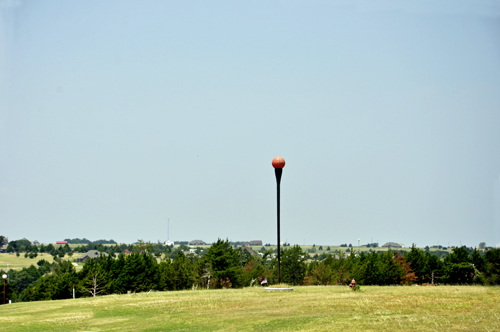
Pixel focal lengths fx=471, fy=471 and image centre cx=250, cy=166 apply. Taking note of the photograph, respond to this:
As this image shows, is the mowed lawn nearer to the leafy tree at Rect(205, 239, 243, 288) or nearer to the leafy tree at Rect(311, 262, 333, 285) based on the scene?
the leafy tree at Rect(205, 239, 243, 288)

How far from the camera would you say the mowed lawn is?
77.2 feet

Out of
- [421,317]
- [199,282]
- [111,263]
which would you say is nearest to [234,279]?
[199,282]

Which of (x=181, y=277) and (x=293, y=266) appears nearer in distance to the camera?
(x=181, y=277)

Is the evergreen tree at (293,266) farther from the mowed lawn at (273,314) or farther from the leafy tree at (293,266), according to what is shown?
the mowed lawn at (273,314)

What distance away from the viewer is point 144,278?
8275 cm

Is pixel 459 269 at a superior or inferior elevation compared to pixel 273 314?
inferior

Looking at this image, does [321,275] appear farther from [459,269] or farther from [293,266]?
[459,269]

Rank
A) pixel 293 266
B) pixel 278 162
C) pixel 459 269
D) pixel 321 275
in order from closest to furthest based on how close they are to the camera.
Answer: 1. pixel 278 162
2. pixel 459 269
3. pixel 321 275
4. pixel 293 266

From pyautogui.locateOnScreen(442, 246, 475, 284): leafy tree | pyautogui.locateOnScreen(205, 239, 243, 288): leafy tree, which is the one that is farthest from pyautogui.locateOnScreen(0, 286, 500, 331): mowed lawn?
pyautogui.locateOnScreen(442, 246, 475, 284): leafy tree

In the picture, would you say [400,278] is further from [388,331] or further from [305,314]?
→ [388,331]

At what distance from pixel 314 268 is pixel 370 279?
33162 millimetres

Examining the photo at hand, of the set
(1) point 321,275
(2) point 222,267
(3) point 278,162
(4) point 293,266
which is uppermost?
(3) point 278,162

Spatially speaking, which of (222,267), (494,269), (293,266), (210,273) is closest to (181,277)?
(210,273)

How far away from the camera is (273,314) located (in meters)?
28.7
